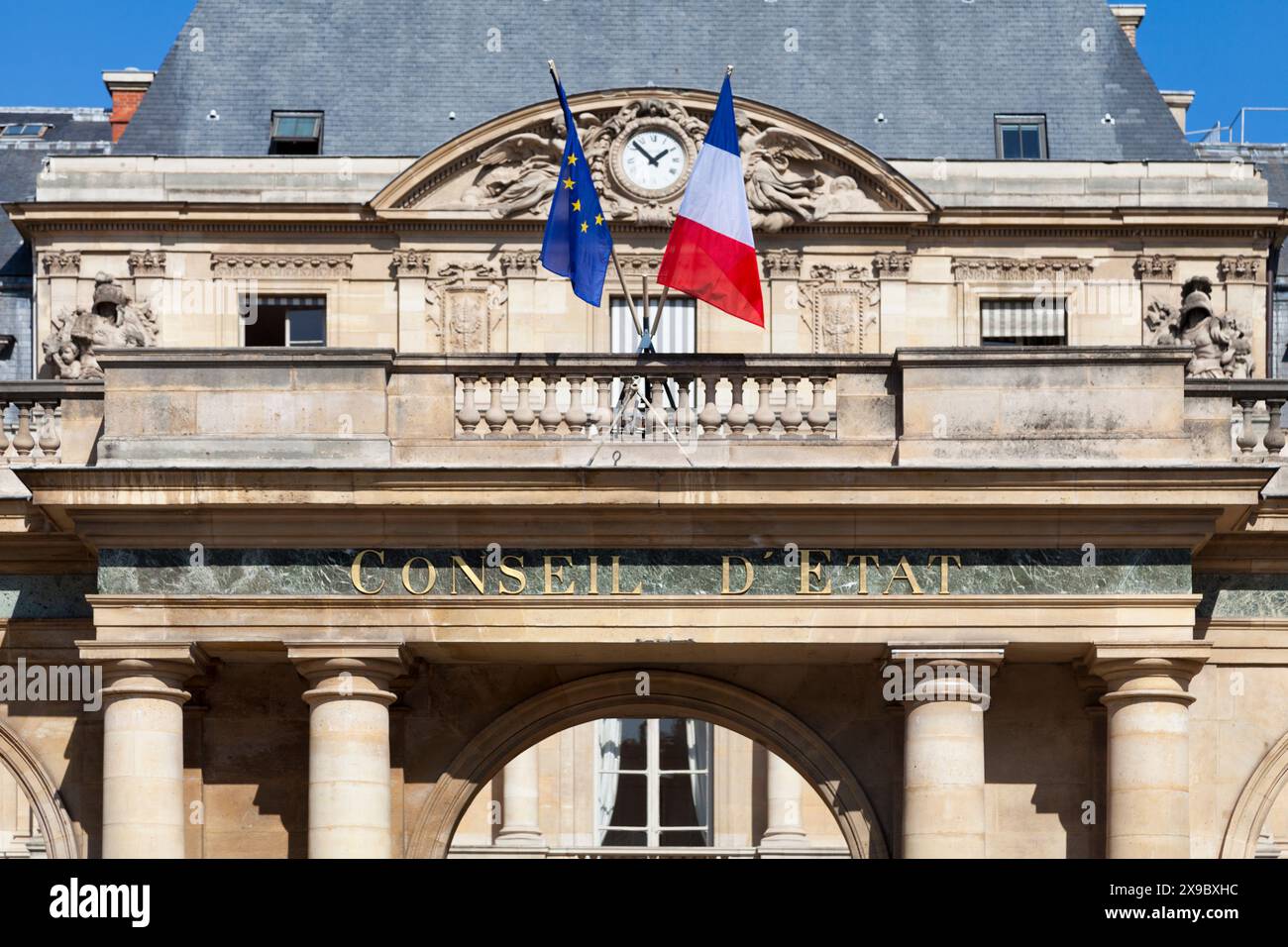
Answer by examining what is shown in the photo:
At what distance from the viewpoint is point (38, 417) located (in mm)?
30094

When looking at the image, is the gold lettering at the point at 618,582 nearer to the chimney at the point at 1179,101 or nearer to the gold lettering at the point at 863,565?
the gold lettering at the point at 863,565

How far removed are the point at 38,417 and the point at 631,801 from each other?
82.0 ft

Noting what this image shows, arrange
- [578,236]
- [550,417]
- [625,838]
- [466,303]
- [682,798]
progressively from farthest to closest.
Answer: [682,798]
[625,838]
[466,303]
[578,236]
[550,417]

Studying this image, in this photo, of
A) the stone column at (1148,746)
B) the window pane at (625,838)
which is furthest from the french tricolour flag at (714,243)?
the window pane at (625,838)

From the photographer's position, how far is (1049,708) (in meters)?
29.7

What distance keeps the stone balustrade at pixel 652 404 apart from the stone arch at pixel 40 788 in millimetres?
5133

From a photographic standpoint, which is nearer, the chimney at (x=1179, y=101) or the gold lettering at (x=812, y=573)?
the gold lettering at (x=812, y=573)

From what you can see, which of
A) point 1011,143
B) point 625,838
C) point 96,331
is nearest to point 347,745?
point 96,331

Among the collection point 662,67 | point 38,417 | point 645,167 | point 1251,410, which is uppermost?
point 662,67

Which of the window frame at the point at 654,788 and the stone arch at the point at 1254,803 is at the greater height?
the window frame at the point at 654,788

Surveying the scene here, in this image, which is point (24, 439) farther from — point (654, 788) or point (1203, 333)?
point (654, 788)

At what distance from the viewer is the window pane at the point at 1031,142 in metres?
40.6

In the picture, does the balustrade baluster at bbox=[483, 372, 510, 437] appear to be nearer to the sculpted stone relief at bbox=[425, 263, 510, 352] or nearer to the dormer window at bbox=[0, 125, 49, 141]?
the sculpted stone relief at bbox=[425, 263, 510, 352]
